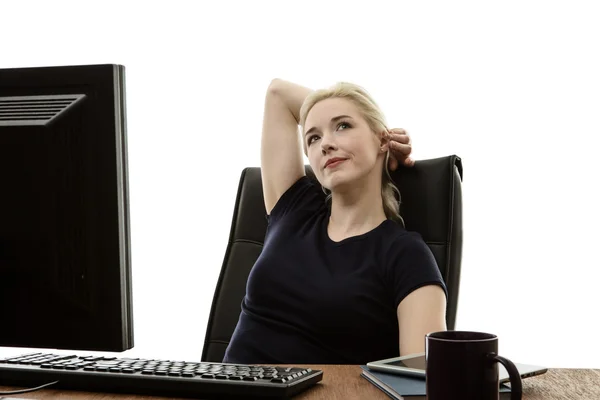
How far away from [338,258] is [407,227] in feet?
0.67

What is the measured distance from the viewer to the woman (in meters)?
1.45

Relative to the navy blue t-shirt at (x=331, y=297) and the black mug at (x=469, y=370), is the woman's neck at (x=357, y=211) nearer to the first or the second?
the navy blue t-shirt at (x=331, y=297)

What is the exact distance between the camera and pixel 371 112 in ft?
5.53

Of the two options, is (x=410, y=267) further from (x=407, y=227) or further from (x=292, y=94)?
(x=292, y=94)

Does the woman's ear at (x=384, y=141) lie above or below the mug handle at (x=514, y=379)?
above

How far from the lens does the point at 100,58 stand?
2814 millimetres

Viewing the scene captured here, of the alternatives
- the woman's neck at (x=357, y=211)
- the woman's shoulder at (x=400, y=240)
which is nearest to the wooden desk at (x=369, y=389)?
the woman's shoulder at (x=400, y=240)

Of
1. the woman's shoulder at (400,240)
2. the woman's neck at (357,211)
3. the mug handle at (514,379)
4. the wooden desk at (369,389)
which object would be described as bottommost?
the wooden desk at (369,389)

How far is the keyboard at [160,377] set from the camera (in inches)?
31.7

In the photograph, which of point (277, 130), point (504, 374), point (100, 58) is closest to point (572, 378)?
point (504, 374)

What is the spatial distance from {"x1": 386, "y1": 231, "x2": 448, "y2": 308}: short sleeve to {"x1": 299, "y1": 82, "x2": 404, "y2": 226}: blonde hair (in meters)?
0.14

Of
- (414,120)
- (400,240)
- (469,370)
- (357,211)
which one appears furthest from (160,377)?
(414,120)

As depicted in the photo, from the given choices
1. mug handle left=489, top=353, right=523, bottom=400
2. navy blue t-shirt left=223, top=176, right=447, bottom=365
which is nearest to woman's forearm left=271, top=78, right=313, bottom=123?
navy blue t-shirt left=223, top=176, right=447, bottom=365

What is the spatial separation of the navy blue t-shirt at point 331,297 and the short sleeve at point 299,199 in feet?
0.41
